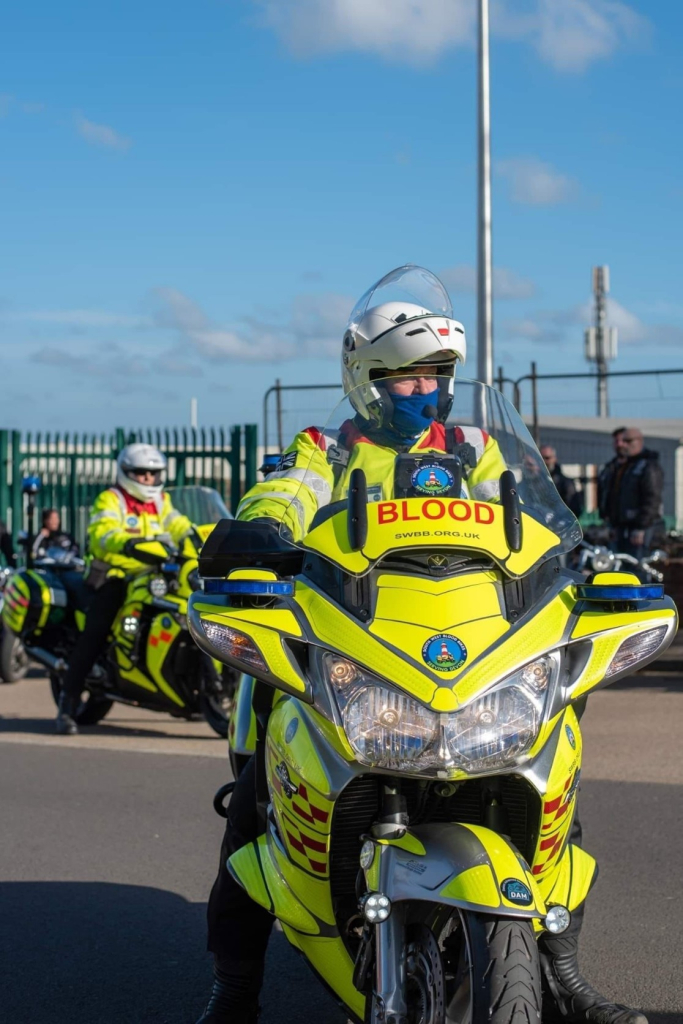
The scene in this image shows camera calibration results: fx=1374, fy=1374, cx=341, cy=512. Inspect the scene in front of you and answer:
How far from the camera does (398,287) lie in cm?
410

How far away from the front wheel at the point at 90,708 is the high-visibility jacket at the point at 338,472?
6.40 metres

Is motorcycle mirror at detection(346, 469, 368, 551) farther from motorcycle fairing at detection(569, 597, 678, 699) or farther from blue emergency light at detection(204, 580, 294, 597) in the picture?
motorcycle fairing at detection(569, 597, 678, 699)

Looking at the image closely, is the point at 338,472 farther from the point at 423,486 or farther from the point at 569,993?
the point at 569,993

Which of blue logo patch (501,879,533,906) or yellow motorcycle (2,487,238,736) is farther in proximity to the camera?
yellow motorcycle (2,487,238,736)

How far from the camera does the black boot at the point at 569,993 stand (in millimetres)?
3588

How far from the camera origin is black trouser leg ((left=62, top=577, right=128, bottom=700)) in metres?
9.34

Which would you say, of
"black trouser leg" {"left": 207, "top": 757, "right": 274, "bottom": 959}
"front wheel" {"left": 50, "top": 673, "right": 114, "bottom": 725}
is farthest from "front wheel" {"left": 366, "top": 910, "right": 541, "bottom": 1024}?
"front wheel" {"left": 50, "top": 673, "right": 114, "bottom": 725}

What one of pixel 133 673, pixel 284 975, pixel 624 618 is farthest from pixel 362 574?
pixel 133 673

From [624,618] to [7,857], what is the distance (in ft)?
12.2

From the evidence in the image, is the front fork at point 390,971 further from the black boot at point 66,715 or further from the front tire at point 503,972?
the black boot at point 66,715

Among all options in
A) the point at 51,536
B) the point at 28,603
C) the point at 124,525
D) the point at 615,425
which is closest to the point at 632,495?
the point at 124,525

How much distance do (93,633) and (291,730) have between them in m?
6.52

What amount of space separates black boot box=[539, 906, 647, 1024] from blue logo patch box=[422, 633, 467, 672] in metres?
1.15

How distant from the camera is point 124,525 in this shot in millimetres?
9664
